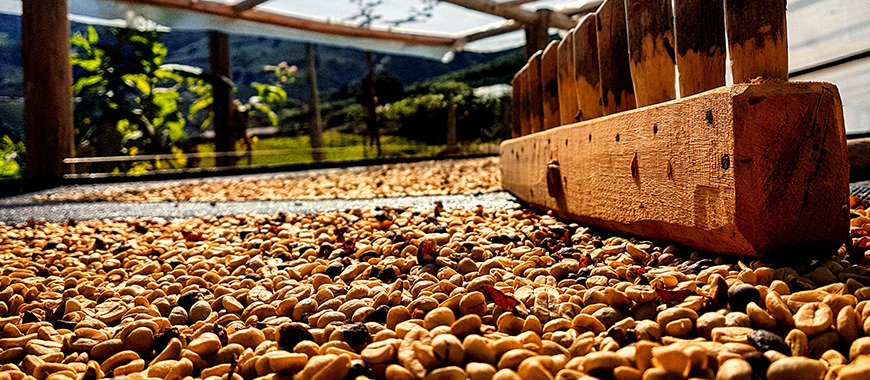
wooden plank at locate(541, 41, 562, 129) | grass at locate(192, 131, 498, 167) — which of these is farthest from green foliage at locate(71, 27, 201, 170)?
wooden plank at locate(541, 41, 562, 129)

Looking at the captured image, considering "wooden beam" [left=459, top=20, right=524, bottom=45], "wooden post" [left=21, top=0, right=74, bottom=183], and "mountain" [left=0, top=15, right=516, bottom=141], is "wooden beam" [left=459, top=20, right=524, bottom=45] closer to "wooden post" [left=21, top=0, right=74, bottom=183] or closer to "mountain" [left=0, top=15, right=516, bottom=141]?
"wooden post" [left=21, top=0, right=74, bottom=183]

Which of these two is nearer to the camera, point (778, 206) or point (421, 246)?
point (778, 206)

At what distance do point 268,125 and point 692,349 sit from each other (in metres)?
16.3

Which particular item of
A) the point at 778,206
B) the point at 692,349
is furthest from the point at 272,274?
the point at 778,206

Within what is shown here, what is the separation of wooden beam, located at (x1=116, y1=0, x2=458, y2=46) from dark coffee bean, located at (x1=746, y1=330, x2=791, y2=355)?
584 cm

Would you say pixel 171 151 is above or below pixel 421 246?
above

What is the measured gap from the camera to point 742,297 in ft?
2.90

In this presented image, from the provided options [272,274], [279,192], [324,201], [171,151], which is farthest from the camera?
[171,151]

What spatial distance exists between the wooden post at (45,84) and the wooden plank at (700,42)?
4.98 m

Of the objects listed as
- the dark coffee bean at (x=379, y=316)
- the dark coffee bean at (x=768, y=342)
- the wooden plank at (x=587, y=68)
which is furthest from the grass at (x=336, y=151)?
the dark coffee bean at (x=768, y=342)

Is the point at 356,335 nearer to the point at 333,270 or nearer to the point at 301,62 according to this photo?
the point at 333,270

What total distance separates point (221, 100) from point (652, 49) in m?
6.25

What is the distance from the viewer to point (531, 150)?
7.52 feet

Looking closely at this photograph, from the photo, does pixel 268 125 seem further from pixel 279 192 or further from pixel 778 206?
pixel 778 206
